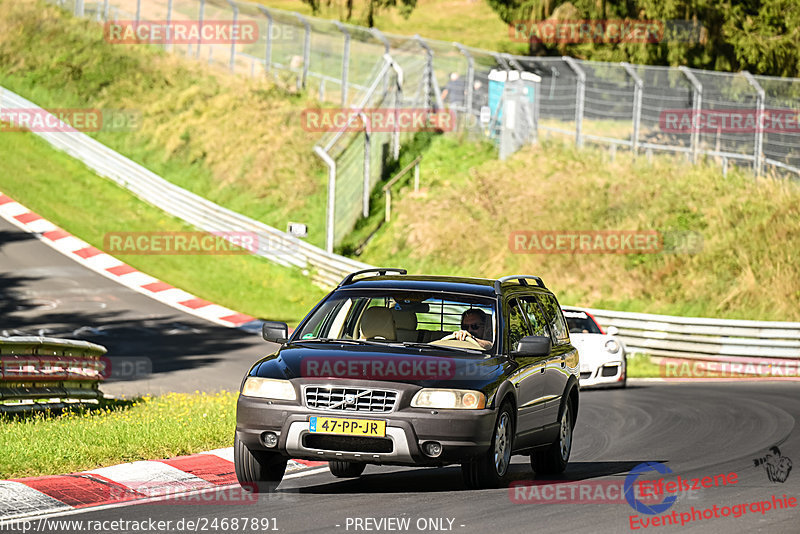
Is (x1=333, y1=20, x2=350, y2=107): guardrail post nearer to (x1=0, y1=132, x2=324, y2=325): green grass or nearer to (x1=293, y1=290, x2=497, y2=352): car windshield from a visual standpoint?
(x1=0, y1=132, x2=324, y2=325): green grass

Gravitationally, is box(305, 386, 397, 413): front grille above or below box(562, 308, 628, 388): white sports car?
above

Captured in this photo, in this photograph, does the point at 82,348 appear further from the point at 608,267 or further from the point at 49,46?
the point at 49,46

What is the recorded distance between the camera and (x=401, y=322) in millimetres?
9992

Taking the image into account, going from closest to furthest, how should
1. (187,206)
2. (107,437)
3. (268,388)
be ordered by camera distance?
(268,388), (107,437), (187,206)

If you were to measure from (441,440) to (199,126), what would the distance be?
33.7 meters

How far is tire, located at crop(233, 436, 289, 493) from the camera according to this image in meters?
9.07

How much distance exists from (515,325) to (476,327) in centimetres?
41

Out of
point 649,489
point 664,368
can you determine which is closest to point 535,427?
point 649,489
